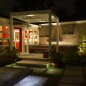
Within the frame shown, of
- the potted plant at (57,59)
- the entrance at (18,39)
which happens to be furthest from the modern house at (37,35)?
the potted plant at (57,59)

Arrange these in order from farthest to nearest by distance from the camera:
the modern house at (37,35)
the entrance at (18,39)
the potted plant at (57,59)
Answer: the entrance at (18,39), the modern house at (37,35), the potted plant at (57,59)

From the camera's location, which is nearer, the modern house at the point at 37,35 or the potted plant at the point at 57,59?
the potted plant at the point at 57,59

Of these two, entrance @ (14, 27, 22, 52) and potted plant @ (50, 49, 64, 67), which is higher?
entrance @ (14, 27, 22, 52)

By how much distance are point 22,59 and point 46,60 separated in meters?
1.83

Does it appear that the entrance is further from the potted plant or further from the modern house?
the potted plant

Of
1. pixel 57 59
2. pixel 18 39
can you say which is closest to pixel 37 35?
pixel 18 39

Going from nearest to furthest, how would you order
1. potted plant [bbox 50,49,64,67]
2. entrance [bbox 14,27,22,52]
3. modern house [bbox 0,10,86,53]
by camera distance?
potted plant [bbox 50,49,64,67], modern house [bbox 0,10,86,53], entrance [bbox 14,27,22,52]

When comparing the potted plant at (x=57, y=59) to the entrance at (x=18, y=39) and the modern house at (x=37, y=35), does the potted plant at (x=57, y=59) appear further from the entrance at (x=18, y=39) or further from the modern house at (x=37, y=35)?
the entrance at (x=18, y=39)

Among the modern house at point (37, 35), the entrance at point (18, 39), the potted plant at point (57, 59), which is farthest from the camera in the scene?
the entrance at point (18, 39)

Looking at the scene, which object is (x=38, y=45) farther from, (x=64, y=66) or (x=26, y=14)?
(x=64, y=66)

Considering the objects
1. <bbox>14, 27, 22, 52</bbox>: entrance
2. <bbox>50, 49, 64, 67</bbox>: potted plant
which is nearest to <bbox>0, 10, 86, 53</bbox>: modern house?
<bbox>14, 27, 22, 52</bbox>: entrance

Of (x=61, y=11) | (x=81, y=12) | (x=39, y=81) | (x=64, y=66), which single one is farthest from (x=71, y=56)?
(x=61, y=11)

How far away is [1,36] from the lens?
648 inches

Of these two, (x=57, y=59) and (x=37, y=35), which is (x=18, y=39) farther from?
(x=57, y=59)
